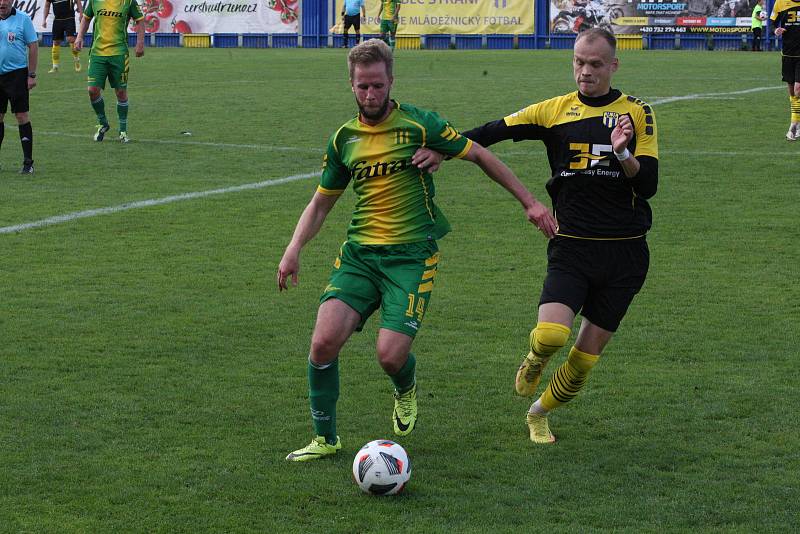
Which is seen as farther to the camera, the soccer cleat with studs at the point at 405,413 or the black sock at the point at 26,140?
the black sock at the point at 26,140

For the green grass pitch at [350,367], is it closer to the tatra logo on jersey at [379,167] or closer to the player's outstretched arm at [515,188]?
the player's outstretched arm at [515,188]

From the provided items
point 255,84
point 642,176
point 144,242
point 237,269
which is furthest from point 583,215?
point 255,84

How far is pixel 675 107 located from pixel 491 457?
50.6 feet

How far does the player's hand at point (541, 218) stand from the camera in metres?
5.67

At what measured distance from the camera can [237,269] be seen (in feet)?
33.1

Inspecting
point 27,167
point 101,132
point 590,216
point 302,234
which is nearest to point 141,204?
point 27,167

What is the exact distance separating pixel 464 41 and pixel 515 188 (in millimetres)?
38734

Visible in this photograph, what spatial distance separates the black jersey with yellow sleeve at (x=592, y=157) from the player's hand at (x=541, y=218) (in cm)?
34

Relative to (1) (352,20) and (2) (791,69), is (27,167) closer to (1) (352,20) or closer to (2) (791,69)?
(2) (791,69)

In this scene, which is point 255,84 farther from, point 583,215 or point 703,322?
point 583,215

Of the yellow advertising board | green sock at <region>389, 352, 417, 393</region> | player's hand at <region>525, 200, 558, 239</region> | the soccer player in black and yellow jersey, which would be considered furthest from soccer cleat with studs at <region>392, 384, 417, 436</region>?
the yellow advertising board

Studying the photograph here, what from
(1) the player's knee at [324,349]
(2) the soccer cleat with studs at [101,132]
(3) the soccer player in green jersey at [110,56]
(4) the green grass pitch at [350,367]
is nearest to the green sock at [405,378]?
(4) the green grass pitch at [350,367]

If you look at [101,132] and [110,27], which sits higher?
[110,27]

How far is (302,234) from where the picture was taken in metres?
5.91
